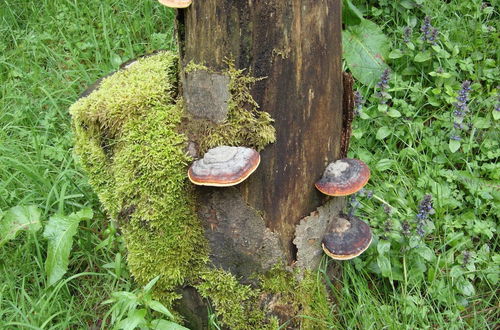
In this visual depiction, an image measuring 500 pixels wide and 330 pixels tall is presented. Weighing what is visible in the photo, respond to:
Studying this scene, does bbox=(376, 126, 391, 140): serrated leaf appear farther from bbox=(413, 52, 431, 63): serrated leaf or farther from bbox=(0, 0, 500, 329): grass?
bbox=(413, 52, 431, 63): serrated leaf

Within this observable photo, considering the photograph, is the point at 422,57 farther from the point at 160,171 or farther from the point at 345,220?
the point at 160,171

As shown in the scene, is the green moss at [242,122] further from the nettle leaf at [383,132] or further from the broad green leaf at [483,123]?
the broad green leaf at [483,123]

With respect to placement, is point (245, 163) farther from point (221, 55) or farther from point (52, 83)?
point (52, 83)

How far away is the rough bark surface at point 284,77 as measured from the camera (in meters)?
2.79

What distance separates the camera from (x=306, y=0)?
9.04 ft

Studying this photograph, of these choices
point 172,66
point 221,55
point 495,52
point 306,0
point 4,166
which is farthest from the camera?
point 495,52

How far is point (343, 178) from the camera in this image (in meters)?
3.19

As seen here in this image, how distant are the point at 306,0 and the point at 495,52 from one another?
351cm

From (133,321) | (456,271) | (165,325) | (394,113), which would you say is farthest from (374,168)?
Answer: (133,321)

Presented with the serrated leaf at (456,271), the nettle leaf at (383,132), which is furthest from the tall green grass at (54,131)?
the nettle leaf at (383,132)

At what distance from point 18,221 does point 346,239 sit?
8.75 feet

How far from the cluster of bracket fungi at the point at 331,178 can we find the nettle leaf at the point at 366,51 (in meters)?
2.34

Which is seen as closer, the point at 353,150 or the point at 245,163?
the point at 245,163

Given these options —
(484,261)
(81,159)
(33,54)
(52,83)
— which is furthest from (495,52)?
(33,54)
